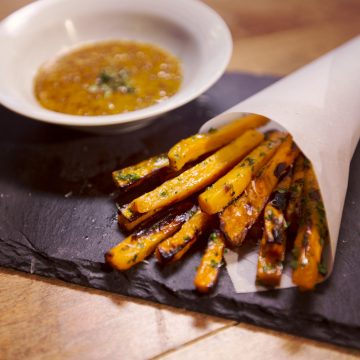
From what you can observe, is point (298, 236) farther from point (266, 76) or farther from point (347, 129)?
point (266, 76)

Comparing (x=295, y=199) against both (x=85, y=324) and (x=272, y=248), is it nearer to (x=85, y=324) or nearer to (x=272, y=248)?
(x=272, y=248)

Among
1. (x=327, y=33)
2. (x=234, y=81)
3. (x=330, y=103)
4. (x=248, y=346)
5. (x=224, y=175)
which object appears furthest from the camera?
(x=327, y=33)

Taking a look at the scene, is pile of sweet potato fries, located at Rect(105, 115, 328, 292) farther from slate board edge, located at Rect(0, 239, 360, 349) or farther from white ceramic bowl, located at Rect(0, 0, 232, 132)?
white ceramic bowl, located at Rect(0, 0, 232, 132)

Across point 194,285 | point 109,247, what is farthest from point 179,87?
point 194,285

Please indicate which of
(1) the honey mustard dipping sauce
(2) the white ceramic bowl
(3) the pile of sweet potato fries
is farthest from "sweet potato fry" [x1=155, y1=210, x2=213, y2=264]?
(1) the honey mustard dipping sauce

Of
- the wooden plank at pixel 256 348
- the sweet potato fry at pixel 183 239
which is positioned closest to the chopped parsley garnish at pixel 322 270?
the wooden plank at pixel 256 348

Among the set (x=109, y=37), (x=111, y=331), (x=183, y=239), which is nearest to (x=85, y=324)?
(x=111, y=331)
